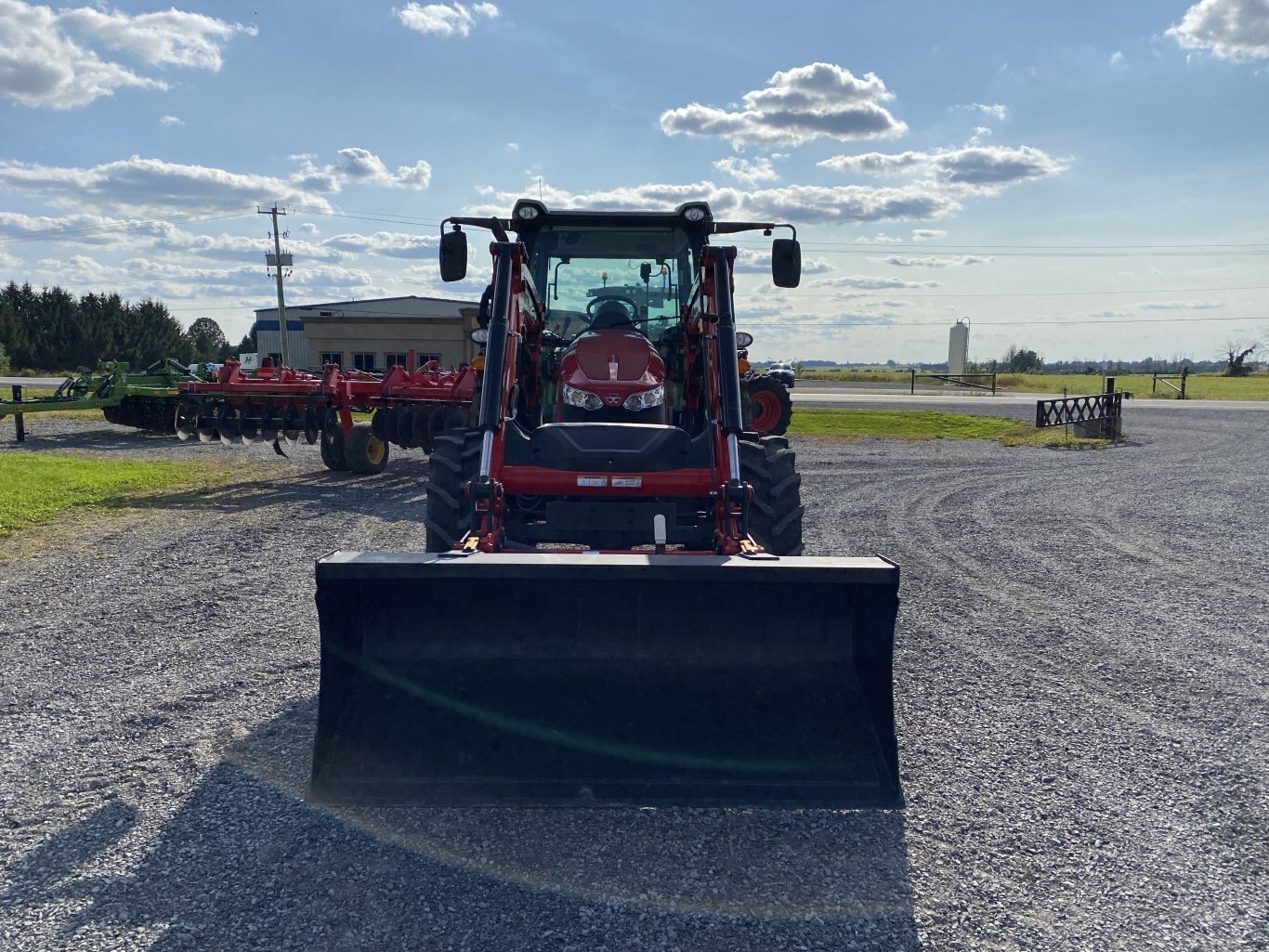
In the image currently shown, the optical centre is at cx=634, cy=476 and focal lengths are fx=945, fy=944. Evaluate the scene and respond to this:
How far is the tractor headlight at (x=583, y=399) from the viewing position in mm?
6062

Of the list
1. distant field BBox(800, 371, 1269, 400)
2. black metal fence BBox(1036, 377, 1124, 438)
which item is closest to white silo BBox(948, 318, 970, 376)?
distant field BBox(800, 371, 1269, 400)

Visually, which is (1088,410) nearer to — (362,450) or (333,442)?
(362,450)

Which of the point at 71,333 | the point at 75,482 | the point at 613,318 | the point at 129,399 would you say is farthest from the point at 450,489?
the point at 71,333

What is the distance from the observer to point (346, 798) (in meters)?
3.48

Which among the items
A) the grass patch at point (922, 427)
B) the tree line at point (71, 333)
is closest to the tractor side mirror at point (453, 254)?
the grass patch at point (922, 427)

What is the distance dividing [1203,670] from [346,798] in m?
4.71

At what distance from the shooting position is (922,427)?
978 inches

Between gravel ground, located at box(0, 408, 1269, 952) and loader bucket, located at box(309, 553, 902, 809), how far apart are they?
0.61 feet

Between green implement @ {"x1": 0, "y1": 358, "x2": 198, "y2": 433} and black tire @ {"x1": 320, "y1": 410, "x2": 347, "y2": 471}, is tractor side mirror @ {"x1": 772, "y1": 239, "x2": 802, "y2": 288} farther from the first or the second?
green implement @ {"x1": 0, "y1": 358, "x2": 198, "y2": 433}

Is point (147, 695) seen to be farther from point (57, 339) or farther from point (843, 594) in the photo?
point (57, 339)

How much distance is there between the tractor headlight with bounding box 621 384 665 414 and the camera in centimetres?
608

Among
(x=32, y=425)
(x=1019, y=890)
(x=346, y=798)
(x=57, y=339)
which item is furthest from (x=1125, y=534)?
(x=57, y=339)

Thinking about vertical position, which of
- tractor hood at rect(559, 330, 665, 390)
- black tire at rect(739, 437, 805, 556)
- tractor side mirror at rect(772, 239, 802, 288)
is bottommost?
black tire at rect(739, 437, 805, 556)

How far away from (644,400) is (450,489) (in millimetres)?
1359
